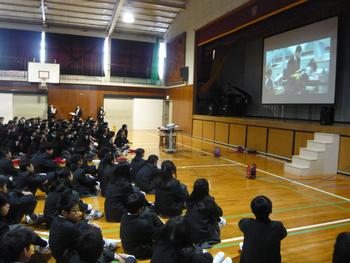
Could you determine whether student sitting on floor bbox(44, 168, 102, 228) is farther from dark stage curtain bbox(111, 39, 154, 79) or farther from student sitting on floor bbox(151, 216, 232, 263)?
dark stage curtain bbox(111, 39, 154, 79)

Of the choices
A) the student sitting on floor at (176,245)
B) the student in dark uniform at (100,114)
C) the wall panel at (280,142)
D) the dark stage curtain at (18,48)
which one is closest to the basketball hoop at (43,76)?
the dark stage curtain at (18,48)

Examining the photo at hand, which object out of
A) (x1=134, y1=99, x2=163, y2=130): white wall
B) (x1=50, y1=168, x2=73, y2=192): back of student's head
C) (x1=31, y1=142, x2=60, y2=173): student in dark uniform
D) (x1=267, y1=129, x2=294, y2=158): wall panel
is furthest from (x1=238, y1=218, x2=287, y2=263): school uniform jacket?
(x1=134, y1=99, x2=163, y2=130): white wall

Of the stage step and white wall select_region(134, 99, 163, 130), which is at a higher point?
white wall select_region(134, 99, 163, 130)

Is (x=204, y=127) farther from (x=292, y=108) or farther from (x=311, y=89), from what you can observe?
(x=311, y=89)

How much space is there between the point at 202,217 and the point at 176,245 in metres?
1.29

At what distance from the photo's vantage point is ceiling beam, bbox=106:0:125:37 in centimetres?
1559

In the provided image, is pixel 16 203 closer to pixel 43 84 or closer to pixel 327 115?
pixel 327 115

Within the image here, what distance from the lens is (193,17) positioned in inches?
614

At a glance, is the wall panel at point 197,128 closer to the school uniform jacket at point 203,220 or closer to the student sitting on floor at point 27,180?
the student sitting on floor at point 27,180

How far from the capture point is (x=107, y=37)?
63.5 ft


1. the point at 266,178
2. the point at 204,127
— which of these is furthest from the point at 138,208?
the point at 204,127

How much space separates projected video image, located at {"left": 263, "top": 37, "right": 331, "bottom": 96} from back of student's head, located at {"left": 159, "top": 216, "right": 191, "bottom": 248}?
8.30 m

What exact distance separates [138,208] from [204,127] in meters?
11.7

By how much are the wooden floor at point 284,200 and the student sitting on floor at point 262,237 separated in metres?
0.64
